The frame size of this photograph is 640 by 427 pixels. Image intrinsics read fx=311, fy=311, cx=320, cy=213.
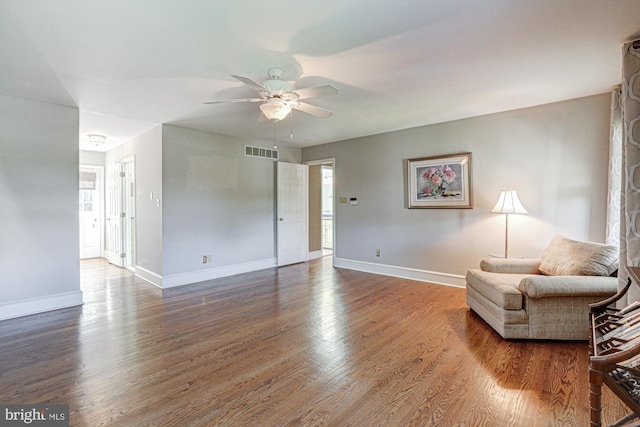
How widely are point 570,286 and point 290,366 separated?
2.40m

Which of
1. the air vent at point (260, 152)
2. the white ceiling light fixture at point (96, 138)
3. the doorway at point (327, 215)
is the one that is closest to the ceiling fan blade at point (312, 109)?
the air vent at point (260, 152)

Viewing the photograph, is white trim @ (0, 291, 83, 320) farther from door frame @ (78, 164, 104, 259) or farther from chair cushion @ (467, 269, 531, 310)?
chair cushion @ (467, 269, 531, 310)

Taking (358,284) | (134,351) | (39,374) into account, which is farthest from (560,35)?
(39,374)

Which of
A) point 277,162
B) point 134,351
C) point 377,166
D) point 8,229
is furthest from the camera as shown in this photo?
point 277,162

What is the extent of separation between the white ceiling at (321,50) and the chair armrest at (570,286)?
1869 millimetres

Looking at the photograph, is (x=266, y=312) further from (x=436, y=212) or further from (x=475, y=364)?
(x=436, y=212)

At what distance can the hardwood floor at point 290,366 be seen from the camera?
1.82m

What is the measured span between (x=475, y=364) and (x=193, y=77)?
3428 millimetres

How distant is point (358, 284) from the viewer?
15.3ft

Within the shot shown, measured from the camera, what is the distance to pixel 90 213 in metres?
6.91

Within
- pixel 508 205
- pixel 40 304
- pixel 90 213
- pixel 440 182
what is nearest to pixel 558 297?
pixel 508 205

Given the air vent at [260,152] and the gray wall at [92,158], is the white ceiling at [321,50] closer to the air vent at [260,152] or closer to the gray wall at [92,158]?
the air vent at [260,152]

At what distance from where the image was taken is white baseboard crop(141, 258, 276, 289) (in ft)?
15.2

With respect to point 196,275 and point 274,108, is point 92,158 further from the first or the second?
point 274,108
